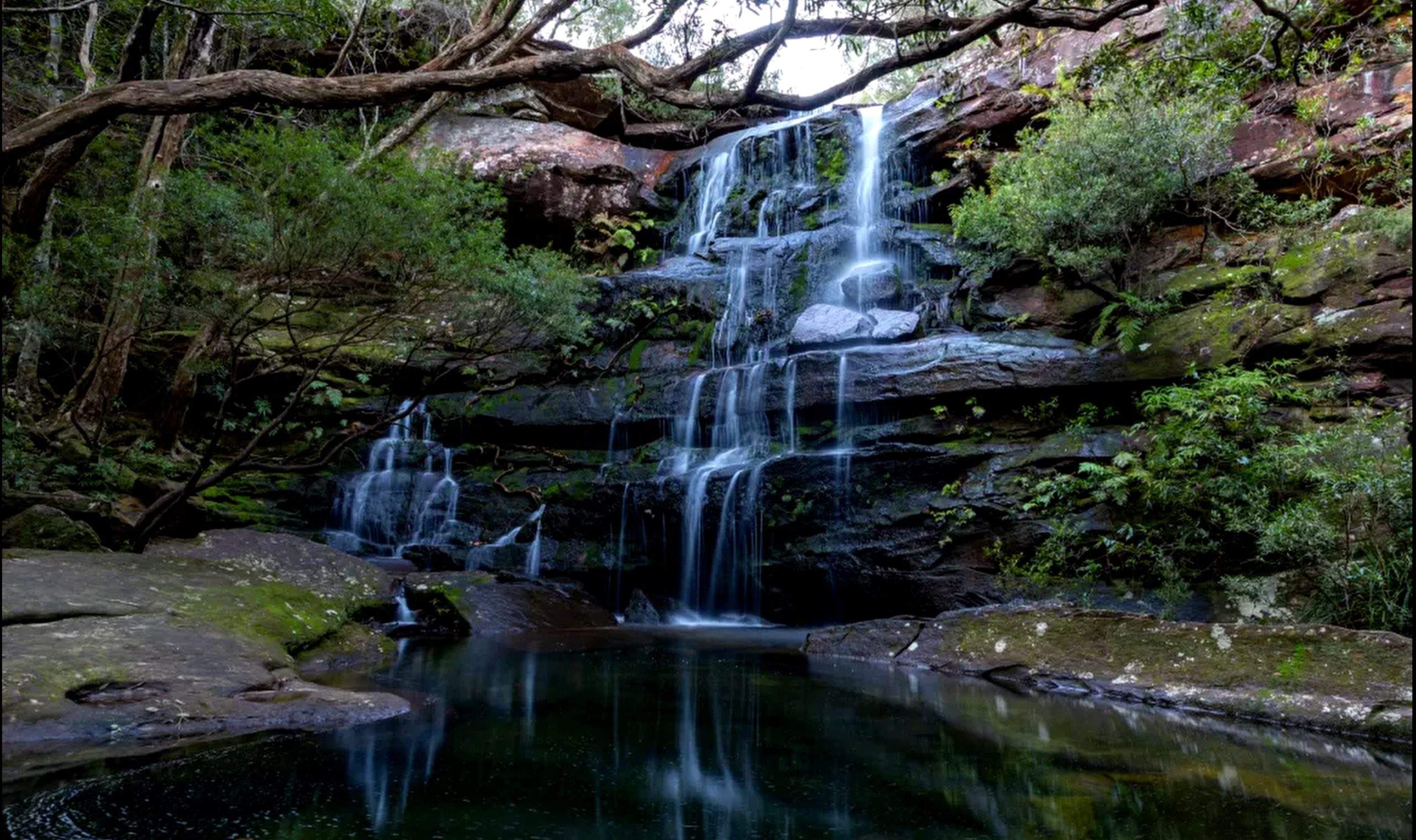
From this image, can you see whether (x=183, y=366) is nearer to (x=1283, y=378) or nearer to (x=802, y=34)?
(x=802, y=34)

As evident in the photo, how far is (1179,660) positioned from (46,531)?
1016cm

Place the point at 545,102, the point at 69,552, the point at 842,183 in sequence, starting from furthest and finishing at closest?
the point at 545,102 < the point at 842,183 < the point at 69,552

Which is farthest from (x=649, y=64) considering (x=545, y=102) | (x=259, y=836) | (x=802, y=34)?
(x=545, y=102)

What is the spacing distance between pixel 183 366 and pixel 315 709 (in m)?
8.02

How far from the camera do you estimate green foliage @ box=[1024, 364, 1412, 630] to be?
7.07 meters

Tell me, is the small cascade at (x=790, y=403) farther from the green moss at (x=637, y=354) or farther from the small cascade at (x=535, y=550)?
the small cascade at (x=535, y=550)

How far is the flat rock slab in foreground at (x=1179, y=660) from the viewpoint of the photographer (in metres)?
5.68

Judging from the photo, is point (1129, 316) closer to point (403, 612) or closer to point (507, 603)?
point (507, 603)

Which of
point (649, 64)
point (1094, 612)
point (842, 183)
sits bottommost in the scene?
point (1094, 612)

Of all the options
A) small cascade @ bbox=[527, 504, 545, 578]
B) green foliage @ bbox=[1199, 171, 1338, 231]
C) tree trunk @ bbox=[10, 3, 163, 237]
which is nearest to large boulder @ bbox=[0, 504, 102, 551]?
tree trunk @ bbox=[10, 3, 163, 237]

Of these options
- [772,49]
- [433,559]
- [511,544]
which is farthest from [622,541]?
[772,49]

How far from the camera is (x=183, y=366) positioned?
11.3 meters

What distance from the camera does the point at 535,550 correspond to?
13.4 metres

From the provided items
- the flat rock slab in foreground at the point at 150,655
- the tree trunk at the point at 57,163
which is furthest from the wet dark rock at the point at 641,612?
the tree trunk at the point at 57,163
